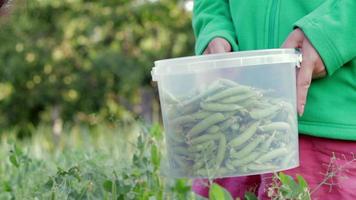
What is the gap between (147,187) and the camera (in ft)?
8.82

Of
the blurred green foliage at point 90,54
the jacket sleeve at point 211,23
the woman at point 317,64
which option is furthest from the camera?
the blurred green foliage at point 90,54

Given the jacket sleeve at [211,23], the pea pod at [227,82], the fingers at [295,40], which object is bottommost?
the pea pod at [227,82]

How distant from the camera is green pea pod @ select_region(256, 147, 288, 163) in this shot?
6.24ft

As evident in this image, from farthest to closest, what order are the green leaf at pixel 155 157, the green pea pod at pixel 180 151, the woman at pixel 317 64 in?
the green leaf at pixel 155 157 < the woman at pixel 317 64 < the green pea pod at pixel 180 151

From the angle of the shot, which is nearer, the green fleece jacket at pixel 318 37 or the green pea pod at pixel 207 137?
the green pea pod at pixel 207 137

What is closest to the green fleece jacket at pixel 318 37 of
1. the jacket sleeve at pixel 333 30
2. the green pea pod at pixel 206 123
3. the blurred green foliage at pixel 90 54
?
the jacket sleeve at pixel 333 30

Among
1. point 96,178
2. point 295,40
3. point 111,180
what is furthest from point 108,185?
point 295,40

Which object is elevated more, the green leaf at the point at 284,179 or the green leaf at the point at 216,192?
the green leaf at the point at 284,179

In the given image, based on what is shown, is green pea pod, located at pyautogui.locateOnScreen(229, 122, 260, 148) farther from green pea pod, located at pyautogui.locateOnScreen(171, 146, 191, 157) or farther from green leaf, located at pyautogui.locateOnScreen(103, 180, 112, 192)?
green leaf, located at pyautogui.locateOnScreen(103, 180, 112, 192)

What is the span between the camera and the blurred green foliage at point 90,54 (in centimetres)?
692

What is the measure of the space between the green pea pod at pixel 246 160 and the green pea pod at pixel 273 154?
0.01m

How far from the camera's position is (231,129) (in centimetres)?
189

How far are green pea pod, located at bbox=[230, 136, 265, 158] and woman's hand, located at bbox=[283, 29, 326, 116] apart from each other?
0.59 ft

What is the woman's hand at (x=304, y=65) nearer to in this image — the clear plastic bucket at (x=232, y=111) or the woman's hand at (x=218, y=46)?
the clear plastic bucket at (x=232, y=111)
